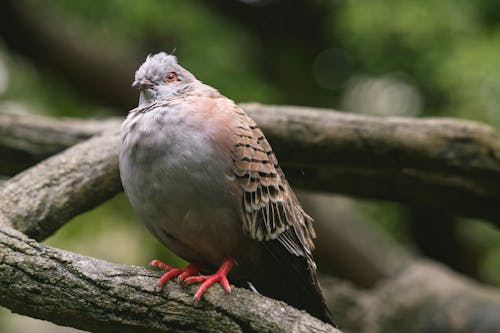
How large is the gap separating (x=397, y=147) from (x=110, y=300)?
2.53 meters

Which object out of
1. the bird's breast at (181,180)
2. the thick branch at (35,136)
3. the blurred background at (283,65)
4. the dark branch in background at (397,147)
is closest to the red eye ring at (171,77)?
the bird's breast at (181,180)

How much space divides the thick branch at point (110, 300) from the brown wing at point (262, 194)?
0.42 m

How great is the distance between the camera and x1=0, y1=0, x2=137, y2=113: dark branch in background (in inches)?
308

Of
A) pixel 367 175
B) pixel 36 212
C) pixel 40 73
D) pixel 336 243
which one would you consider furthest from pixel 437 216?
pixel 36 212

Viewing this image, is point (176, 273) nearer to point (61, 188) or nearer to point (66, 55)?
point (61, 188)

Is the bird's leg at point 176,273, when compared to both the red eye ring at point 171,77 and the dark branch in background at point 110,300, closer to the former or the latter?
the dark branch in background at point 110,300

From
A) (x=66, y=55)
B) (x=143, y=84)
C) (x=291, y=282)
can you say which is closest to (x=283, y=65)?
(x=66, y=55)

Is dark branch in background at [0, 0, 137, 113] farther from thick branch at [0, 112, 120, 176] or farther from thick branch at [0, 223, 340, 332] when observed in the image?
thick branch at [0, 223, 340, 332]

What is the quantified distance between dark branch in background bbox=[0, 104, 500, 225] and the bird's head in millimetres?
1201

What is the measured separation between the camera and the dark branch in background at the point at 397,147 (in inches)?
187

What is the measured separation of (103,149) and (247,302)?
6.06 feet

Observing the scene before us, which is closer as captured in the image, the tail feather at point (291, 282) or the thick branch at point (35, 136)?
the tail feather at point (291, 282)

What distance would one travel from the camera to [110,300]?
2.87 m

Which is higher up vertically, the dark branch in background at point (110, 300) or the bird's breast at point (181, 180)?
the bird's breast at point (181, 180)
